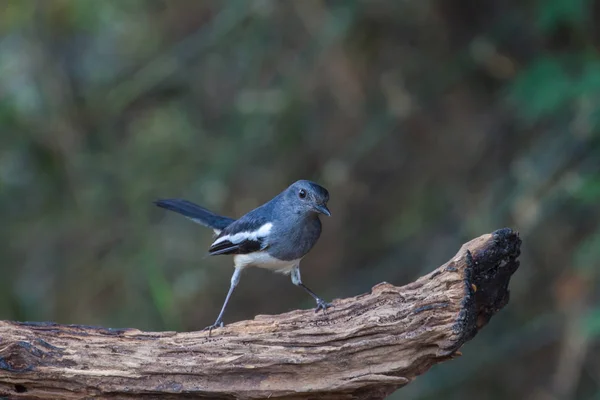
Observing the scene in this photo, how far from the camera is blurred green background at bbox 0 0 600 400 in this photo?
685cm

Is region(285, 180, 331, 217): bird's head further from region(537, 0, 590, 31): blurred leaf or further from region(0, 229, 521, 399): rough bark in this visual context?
region(537, 0, 590, 31): blurred leaf

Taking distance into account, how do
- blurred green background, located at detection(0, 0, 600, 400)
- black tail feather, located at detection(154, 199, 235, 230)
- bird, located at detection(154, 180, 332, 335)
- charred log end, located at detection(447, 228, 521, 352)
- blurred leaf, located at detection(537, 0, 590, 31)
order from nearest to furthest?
1. charred log end, located at detection(447, 228, 521, 352)
2. bird, located at detection(154, 180, 332, 335)
3. black tail feather, located at detection(154, 199, 235, 230)
4. blurred leaf, located at detection(537, 0, 590, 31)
5. blurred green background, located at detection(0, 0, 600, 400)

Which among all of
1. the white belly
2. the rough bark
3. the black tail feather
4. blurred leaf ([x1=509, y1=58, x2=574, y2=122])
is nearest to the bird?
the white belly

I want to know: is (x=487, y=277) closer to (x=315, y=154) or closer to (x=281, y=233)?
(x=281, y=233)

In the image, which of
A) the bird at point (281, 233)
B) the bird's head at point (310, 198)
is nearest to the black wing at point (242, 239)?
the bird at point (281, 233)

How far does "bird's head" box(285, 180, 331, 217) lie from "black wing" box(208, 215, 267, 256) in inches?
10.0

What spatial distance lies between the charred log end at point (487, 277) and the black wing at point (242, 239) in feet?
5.09

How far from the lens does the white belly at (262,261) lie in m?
4.91

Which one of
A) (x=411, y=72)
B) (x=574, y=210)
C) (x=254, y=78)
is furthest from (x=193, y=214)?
(x=574, y=210)

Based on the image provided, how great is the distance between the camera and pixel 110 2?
7852 mm

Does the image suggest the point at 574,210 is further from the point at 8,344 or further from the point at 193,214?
the point at 8,344

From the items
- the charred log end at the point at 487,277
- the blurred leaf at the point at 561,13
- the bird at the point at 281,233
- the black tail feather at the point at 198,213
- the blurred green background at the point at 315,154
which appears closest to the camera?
the charred log end at the point at 487,277

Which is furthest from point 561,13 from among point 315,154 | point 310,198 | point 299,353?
point 299,353

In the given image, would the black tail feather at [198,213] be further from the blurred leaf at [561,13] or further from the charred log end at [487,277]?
the blurred leaf at [561,13]
